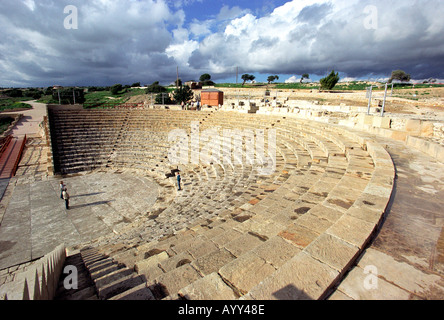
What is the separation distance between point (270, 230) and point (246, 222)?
→ 67cm

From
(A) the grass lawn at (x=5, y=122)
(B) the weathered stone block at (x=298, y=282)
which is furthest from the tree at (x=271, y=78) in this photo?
(B) the weathered stone block at (x=298, y=282)

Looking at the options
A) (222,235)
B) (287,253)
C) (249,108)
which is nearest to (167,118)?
(249,108)

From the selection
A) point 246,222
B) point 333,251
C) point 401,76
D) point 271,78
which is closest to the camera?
point 333,251

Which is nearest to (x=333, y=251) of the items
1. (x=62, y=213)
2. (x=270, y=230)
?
(x=270, y=230)

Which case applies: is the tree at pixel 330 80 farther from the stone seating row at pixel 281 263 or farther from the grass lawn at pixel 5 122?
the grass lawn at pixel 5 122

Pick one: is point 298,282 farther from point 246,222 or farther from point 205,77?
point 205,77

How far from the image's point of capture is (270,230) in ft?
12.0

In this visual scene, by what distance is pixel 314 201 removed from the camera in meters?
4.39

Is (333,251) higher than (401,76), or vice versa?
(401,76)

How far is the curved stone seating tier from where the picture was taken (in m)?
2.27

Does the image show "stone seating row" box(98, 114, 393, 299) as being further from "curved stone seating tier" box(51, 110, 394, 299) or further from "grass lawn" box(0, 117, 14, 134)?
"grass lawn" box(0, 117, 14, 134)

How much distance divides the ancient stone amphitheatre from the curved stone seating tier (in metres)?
0.02

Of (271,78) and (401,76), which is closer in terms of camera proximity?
(401,76)
